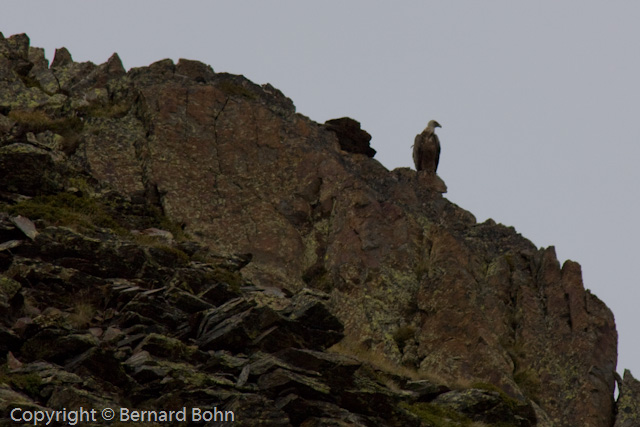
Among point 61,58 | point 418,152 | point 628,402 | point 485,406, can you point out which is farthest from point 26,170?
point 418,152

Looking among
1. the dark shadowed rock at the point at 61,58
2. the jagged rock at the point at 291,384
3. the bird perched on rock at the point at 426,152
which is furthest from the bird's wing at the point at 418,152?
the jagged rock at the point at 291,384

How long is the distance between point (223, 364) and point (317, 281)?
11971 millimetres

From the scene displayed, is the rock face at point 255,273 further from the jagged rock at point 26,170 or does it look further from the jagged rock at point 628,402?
the jagged rock at point 628,402

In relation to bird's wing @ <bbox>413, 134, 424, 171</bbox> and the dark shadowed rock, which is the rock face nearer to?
the dark shadowed rock

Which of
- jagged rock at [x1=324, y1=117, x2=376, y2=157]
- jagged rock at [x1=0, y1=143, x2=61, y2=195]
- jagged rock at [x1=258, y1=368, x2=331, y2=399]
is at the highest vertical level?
jagged rock at [x1=324, y1=117, x2=376, y2=157]

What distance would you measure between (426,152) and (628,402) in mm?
14079

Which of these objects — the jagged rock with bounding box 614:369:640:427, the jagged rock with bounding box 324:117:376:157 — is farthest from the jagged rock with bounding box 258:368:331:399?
the jagged rock with bounding box 324:117:376:157

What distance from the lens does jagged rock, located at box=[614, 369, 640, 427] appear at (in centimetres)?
2730

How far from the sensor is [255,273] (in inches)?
1104

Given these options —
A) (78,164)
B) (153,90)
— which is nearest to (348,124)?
(153,90)

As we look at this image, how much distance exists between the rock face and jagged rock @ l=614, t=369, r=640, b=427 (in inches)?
16.2

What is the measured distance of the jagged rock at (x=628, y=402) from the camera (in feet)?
89.6

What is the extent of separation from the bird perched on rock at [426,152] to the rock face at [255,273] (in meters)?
2.02

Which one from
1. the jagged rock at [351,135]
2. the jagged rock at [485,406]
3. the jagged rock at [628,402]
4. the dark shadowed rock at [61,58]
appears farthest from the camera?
the dark shadowed rock at [61,58]
